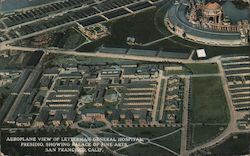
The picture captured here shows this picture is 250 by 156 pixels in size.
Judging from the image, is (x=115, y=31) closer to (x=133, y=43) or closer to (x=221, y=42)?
(x=133, y=43)

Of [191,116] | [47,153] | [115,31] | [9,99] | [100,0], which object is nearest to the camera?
[47,153]

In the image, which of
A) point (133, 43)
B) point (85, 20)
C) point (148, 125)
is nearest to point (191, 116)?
point (148, 125)

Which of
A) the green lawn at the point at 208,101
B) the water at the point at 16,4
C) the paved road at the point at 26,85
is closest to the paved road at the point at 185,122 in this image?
the green lawn at the point at 208,101

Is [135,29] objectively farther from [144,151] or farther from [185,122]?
[144,151]

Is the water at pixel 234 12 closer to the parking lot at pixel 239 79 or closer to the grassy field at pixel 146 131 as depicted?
the parking lot at pixel 239 79

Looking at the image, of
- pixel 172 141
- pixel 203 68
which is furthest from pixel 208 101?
pixel 172 141
